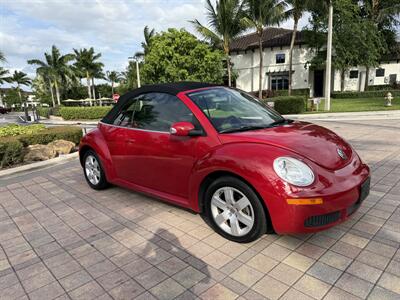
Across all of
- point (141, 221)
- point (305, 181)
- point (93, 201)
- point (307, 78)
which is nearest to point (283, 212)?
point (305, 181)

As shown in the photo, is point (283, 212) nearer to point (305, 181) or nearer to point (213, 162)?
point (305, 181)

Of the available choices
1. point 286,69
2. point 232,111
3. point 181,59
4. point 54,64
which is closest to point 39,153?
point 232,111

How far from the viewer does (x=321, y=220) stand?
2566 millimetres

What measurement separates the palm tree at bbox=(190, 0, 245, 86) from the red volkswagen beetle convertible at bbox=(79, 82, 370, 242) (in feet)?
70.0

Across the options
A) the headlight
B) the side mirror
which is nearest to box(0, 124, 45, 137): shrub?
the side mirror

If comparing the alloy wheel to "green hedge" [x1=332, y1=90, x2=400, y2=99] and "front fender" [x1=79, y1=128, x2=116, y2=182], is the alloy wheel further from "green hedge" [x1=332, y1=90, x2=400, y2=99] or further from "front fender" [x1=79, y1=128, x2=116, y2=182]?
"green hedge" [x1=332, y1=90, x2=400, y2=99]

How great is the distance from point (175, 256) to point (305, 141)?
1.69 metres

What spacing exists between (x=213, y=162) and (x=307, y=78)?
35.1 m

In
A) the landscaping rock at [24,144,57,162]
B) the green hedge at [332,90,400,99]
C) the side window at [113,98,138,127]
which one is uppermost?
the green hedge at [332,90,400,99]

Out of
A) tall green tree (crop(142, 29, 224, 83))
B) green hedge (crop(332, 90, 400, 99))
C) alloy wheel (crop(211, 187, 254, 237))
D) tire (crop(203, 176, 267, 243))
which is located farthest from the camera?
green hedge (crop(332, 90, 400, 99))

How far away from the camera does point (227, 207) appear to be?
9.71 ft

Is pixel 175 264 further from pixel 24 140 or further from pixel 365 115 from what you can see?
pixel 365 115

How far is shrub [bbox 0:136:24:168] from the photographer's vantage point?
6.59 meters

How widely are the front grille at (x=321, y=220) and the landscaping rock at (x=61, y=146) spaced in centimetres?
696
